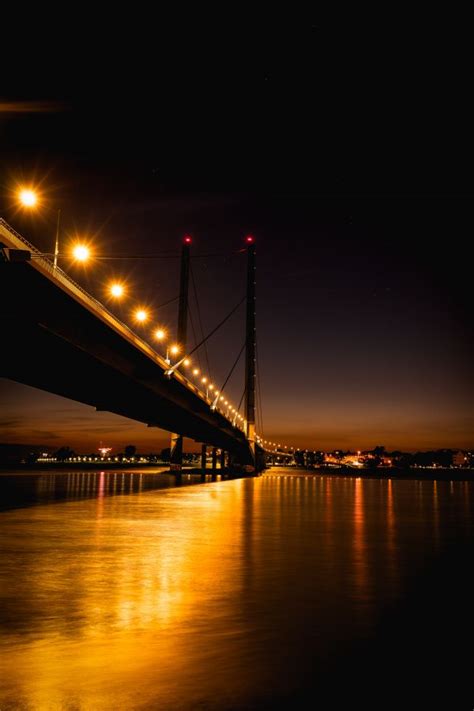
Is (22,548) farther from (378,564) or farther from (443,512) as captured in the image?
(443,512)

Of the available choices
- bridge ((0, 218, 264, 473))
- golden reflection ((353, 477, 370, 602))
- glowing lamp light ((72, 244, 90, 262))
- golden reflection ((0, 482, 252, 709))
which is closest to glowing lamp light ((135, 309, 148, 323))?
bridge ((0, 218, 264, 473))

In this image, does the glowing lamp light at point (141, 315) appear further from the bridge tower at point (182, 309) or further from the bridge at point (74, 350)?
the bridge tower at point (182, 309)

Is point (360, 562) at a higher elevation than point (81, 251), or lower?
lower

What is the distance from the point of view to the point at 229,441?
103m

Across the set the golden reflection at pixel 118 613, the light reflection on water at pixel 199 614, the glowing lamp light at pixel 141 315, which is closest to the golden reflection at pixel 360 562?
the light reflection on water at pixel 199 614

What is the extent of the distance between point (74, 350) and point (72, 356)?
5.49 ft

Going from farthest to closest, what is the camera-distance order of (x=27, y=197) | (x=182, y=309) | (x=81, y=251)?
(x=182, y=309) < (x=81, y=251) < (x=27, y=197)

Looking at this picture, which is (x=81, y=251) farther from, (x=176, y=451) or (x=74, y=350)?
(x=176, y=451)

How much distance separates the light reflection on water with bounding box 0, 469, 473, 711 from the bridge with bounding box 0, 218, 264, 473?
11.6 m

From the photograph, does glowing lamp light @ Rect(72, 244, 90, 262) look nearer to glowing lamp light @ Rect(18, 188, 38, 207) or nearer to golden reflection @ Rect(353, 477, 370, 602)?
glowing lamp light @ Rect(18, 188, 38, 207)

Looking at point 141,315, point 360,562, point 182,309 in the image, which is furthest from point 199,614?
point 182,309

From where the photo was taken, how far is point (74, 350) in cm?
3509

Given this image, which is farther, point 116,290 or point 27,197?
point 116,290

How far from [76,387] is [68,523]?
86.9 feet
